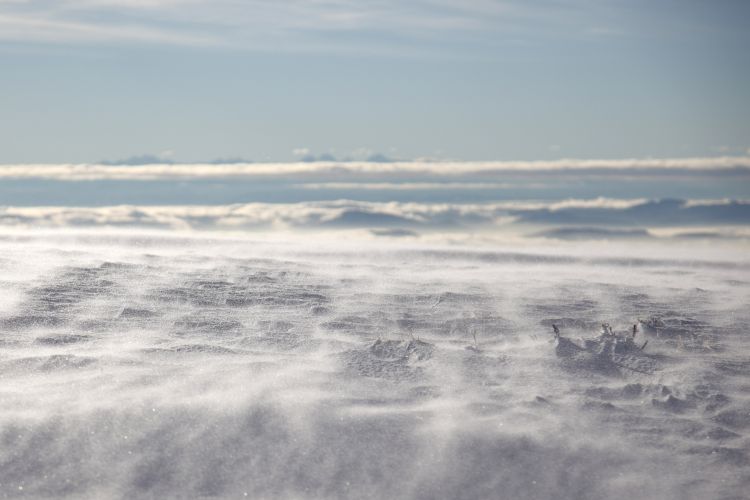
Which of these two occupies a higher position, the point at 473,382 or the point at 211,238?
the point at 473,382

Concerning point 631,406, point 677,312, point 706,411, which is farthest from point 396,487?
point 677,312

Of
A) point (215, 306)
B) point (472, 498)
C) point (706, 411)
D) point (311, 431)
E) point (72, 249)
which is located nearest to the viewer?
point (472, 498)

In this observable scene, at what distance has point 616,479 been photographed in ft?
23.3

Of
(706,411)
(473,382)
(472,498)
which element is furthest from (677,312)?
(472,498)

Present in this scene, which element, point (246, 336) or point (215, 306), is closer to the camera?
point (246, 336)

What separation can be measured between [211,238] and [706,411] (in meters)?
11.0

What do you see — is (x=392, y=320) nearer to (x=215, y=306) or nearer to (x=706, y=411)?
(x=215, y=306)

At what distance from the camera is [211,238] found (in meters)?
17.2

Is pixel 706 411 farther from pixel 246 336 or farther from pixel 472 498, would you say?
pixel 246 336

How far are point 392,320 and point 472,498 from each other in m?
3.83

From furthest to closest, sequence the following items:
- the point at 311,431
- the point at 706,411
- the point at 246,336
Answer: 1. the point at 246,336
2. the point at 706,411
3. the point at 311,431

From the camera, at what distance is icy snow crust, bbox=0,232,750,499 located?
7.00 metres

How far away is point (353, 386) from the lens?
8328 mm

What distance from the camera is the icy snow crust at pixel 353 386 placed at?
7.00 m
